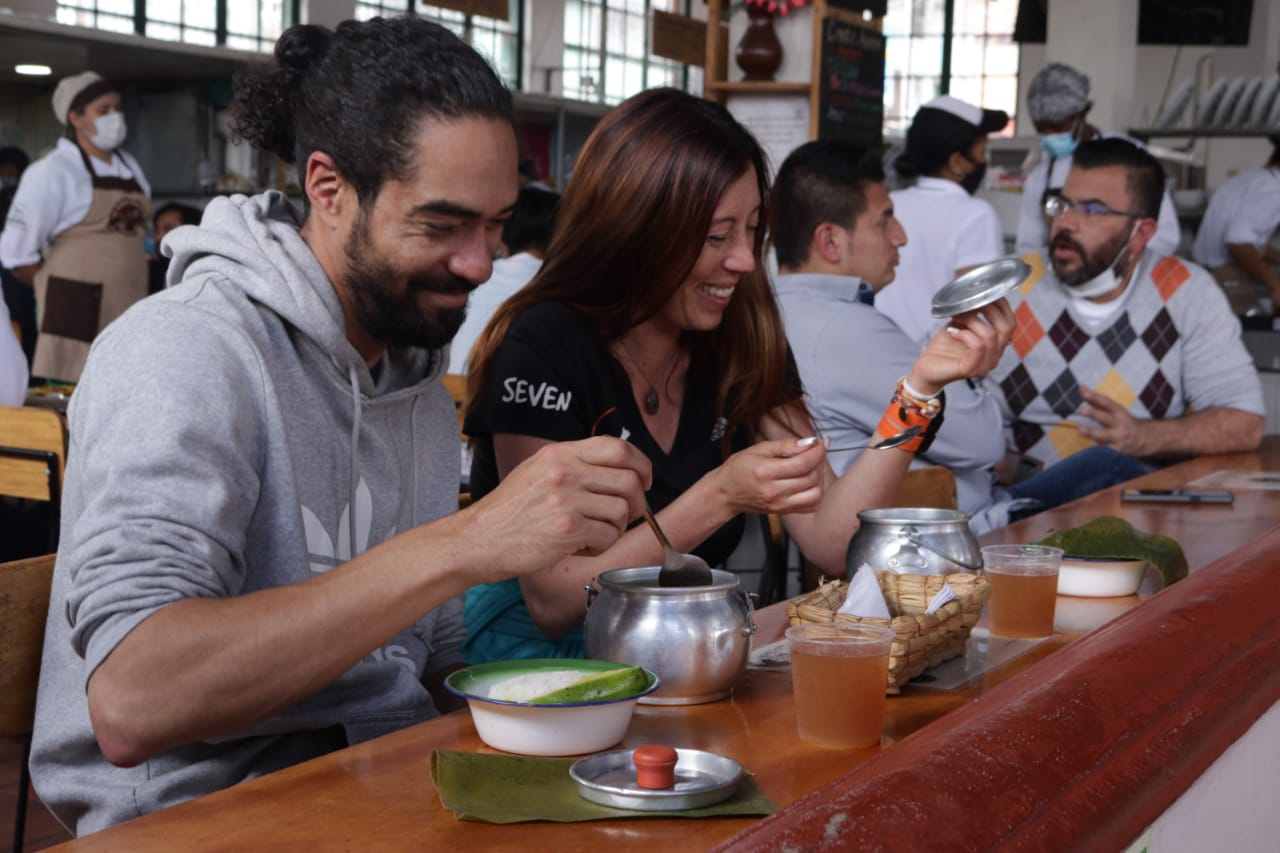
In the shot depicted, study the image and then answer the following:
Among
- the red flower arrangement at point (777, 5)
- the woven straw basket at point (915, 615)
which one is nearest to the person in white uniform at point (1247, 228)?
the red flower arrangement at point (777, 5)

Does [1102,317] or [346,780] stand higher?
[1102,317]

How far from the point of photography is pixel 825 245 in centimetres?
310

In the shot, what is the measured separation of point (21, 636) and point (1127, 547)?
53.1 inches

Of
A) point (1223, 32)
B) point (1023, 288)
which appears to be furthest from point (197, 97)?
point (1023, 288)

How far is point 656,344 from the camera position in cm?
212

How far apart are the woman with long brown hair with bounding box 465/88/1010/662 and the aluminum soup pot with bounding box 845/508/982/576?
28cm

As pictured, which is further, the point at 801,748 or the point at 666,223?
the point at 666,223

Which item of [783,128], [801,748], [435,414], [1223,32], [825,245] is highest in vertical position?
[1223,32]

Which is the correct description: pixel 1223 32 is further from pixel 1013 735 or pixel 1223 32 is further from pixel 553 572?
pixel 1013 735

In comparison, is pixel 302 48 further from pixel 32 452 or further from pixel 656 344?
pixel 32 452

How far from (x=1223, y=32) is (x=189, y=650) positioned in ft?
Answer: 30.8

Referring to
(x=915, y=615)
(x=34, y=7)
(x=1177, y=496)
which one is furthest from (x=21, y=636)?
(x=34, y=7)

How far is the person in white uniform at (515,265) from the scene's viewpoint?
432cm

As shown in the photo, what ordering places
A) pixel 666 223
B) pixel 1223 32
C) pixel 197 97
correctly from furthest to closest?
1. pixel 197 97
2. pixel 1223 32
3. pixel 666 223
